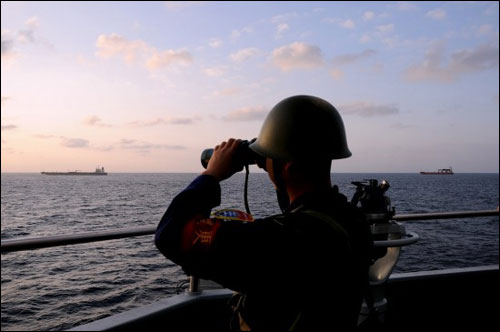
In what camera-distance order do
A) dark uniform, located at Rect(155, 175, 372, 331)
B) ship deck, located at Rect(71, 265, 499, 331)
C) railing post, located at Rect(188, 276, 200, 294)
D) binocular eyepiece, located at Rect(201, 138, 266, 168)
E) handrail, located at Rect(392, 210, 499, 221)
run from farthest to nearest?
handrail, located at Rect(392, 210, 499, 221) < railing post, located at Rect(188, 276, 200, 294) < ship deck, located at Rect(71, 265, 499, 331) < binocular eyepiece, located at Rect(201, 138, 266, 168) < dark uniform, located at Rect(155, 175, 372, 331)

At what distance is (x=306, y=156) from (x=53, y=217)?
51058 millimetres

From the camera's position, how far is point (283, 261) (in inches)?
44.8

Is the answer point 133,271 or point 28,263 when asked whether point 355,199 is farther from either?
point 28,263

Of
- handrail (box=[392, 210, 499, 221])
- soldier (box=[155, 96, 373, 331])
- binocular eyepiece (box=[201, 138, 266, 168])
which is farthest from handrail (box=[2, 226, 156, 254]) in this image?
handrail (box=[392, 210, 499, 221])

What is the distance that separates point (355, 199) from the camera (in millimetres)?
2914

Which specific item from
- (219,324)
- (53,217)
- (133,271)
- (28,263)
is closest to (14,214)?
(53,217)

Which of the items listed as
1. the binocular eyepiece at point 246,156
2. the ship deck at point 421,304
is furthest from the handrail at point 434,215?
the binocular eyepiece at point 246,156

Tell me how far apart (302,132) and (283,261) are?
46cm

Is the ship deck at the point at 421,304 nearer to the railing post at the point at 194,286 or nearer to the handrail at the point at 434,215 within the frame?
the railing post at the point at 194,286

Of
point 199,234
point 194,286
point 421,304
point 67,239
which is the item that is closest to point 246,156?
point 199,234

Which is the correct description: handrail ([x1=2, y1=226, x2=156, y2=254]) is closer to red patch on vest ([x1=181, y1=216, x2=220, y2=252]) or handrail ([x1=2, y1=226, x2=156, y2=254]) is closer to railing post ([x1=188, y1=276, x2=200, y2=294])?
railing post ([x1=188, y1=276, x2=200, y2=294])

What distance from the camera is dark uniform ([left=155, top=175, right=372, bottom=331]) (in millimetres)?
1141

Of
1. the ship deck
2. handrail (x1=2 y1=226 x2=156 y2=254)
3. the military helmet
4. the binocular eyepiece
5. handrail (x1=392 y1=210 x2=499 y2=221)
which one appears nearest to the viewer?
the military helmet

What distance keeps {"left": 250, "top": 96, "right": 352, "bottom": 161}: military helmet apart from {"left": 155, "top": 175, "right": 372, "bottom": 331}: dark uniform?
0.22 meters
